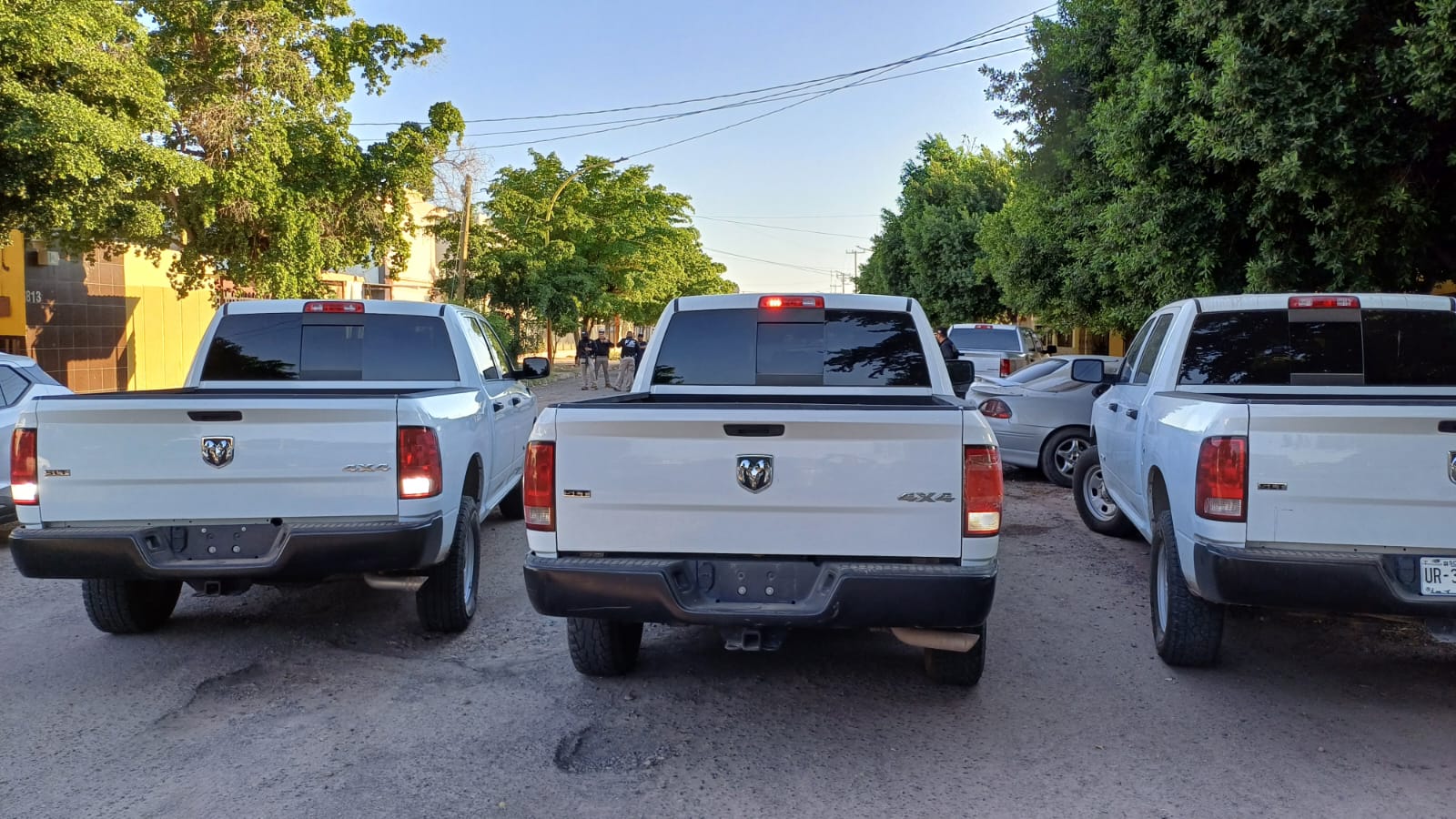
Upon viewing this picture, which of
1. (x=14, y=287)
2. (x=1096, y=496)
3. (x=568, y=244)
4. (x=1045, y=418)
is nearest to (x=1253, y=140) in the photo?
(x=1096, y=496)

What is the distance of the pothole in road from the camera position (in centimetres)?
412

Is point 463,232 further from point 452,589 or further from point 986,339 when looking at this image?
point 452,589

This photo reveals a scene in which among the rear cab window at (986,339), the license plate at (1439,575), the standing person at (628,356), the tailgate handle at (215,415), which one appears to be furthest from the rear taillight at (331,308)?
the standing person at (628,356)

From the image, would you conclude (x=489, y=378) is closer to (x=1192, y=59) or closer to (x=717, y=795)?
(x=717, y=795)

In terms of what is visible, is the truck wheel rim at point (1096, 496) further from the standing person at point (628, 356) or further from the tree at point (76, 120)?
the standing person at point (628, 356)

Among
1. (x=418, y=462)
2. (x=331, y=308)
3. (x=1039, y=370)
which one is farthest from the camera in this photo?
(x=1039, y=370)

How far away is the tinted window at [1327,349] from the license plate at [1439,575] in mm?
1842

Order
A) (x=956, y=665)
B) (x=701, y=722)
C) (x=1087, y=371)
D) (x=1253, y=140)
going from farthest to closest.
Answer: (x=1253, y=140), (x=1087, y=371), (x=956, y=665), (x=701, y=722)

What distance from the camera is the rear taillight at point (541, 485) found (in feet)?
13.9

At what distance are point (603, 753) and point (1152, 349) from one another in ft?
15.4

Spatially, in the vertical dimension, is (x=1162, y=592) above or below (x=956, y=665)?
above

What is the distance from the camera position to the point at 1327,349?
6.00 meters

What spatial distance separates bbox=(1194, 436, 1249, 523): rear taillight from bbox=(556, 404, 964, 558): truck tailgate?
49.9 inches

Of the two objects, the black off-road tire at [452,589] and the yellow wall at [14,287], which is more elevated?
the yellow wall at [14,287]
